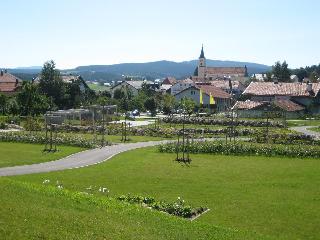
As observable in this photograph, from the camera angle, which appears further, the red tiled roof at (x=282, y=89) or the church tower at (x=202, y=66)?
the church tower at (x=202, y=66)

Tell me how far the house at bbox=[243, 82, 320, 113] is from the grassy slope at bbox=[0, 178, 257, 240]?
3083 inches

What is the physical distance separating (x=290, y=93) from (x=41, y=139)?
5995 centimetres

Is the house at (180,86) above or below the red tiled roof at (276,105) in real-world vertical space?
above

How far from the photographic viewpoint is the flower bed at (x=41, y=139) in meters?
43.5

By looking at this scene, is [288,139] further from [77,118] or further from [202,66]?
[202,66]

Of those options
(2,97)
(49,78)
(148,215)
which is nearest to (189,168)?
(148,215)

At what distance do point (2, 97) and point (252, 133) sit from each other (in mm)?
40691

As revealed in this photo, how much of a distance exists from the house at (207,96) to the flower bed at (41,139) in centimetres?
5312

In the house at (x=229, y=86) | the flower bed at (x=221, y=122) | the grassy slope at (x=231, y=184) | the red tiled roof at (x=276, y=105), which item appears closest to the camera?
the grassy slope at (x=231, y=184)

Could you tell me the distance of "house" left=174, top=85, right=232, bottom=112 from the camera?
97875 millimetres

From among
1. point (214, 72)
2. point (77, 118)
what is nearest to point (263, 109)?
point (77, 118)

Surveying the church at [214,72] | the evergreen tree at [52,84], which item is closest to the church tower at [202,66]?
the church at [214,72]

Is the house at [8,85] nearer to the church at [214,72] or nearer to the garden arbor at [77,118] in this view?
the garden arbor at [77,118]

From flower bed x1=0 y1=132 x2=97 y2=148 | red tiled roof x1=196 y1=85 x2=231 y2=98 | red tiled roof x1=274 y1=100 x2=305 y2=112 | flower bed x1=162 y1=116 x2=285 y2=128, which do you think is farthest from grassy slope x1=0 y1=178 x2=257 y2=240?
red tiled roof x1=196 y1=85 x2=231 y2=98
